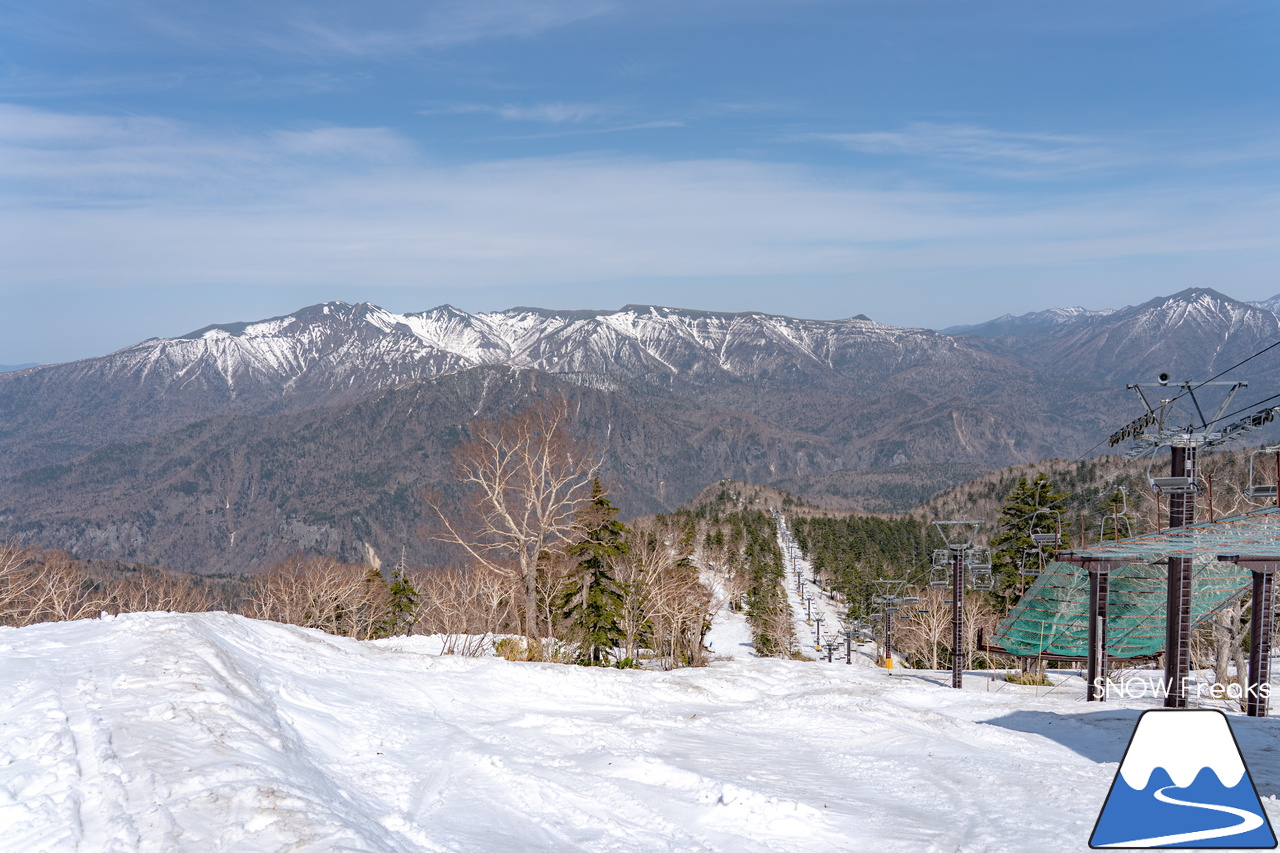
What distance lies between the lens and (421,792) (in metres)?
9.87

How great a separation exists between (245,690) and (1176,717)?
1175 centimetres

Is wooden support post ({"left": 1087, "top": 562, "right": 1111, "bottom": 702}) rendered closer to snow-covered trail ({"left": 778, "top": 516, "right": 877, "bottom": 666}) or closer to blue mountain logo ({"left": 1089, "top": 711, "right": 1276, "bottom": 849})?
blue mountain logo ({"left": 1089, "top": 711, "right": 1276, "bottom": 849})

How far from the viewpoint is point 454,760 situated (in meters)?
11.2

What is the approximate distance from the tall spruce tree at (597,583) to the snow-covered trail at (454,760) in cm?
1366

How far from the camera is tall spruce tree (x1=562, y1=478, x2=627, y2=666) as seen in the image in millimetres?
31750

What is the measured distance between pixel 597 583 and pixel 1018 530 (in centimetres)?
4016

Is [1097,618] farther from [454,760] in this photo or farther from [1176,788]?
[1176,788]

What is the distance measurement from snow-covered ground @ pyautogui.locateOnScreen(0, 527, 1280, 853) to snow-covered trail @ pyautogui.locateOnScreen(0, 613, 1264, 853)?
4 cm

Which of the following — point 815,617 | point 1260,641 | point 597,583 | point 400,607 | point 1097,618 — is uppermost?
point 1260,641

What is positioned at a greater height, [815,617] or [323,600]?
[323,600]

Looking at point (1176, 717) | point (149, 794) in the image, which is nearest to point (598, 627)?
point (149, 794)

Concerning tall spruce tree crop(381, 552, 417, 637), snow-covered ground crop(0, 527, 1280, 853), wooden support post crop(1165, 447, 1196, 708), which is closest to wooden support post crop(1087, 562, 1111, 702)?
wooden support post crop(1165, 447, 1196, 708)

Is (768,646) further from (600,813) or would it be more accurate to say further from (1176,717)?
(1176,717)

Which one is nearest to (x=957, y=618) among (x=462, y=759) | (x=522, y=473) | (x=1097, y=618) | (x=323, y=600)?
(x=1097, y=618)
